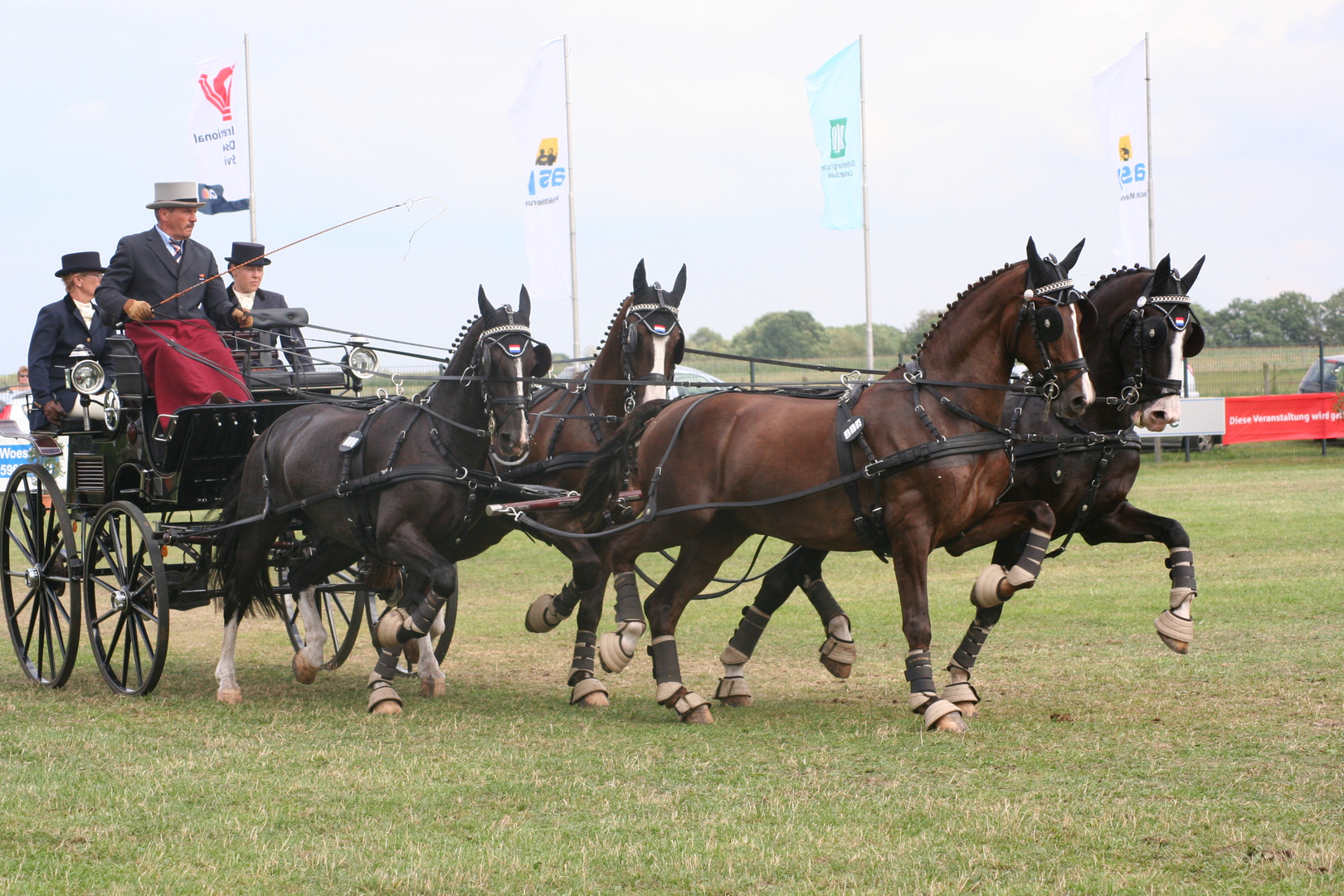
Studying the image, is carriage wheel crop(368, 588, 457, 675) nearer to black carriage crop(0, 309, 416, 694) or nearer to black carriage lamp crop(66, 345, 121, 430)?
black carriage crop(0, 309, 416, 694)

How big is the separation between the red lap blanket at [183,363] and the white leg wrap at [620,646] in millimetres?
2787

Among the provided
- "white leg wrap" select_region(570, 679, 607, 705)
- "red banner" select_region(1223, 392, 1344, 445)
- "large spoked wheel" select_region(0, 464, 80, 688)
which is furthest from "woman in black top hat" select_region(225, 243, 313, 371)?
"red banner" select_region(1223, 392, 1344, 445)

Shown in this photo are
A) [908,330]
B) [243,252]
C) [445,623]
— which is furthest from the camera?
[908,330]

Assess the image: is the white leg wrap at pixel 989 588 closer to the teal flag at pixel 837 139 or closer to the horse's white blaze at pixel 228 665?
the horse's white blaze at pixel 228 665

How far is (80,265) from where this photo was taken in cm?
923

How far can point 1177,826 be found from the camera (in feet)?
14.9

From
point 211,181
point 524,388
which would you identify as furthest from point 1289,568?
point 211,181

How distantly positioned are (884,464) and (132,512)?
13.4 feet

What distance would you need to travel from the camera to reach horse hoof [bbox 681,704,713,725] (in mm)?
6695

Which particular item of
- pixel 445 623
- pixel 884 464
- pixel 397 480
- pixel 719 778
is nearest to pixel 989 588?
pixel 884 464

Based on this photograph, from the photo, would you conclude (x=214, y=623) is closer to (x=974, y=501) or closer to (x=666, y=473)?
(x=666, y=473)

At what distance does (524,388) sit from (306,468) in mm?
1370

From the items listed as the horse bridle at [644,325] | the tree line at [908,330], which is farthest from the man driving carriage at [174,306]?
the tree line at [908,330]

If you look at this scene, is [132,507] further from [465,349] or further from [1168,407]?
[1168,407]
